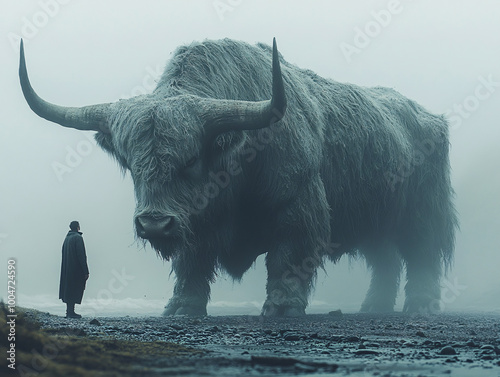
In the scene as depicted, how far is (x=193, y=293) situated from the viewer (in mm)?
10078

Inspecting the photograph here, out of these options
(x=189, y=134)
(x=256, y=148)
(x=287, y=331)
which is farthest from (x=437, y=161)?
(x=287, y=331)

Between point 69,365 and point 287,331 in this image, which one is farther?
point 287,331

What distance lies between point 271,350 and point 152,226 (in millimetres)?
3029

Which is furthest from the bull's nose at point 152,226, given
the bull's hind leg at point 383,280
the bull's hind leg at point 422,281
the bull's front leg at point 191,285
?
the bull's hind leg at point 383,280

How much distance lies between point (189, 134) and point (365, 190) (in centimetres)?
377

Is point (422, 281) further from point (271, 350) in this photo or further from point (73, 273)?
point (271, 350)

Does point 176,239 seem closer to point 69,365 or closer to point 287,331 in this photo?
point 287,331

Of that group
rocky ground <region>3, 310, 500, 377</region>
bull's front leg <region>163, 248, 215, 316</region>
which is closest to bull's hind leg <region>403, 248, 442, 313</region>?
bull's front leg <region>163, 248, 215, 316</region>

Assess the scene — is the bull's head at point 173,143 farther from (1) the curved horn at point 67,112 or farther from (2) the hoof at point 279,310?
(2) the hoof at point 279,310

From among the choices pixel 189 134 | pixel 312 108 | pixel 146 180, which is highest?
pixel 312 108

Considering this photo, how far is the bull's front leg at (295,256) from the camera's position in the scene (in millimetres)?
9492

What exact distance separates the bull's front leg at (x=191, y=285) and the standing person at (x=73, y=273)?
108 centimetres

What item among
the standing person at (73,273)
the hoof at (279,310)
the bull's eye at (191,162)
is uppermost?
the bull's eye at (191,162)

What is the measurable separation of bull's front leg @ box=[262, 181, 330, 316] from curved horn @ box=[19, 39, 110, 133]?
235 cm
